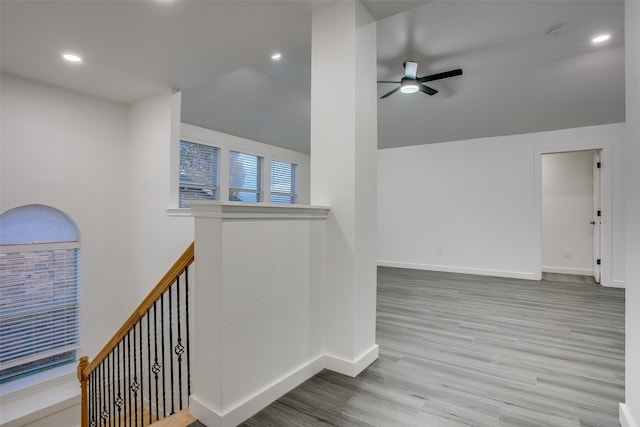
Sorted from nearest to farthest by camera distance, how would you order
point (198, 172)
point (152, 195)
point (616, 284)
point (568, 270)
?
point (152, 195)
point (616, 284)
point (198, 172)
point (568, 270)

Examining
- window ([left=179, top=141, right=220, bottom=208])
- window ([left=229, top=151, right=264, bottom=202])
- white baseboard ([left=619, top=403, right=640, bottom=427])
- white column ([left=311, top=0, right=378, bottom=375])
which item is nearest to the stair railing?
white column ([left=311, top=0, right=378, bottom=375])

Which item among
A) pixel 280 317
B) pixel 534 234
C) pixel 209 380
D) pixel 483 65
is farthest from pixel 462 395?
pixel 534 234

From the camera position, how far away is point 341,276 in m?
2.13

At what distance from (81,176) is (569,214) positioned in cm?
805

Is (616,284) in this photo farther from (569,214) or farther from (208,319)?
(208,319)

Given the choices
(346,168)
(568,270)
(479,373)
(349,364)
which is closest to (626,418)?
(479,373)

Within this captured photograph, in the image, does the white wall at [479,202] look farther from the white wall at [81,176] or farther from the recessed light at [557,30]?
the white wall at [81,176]

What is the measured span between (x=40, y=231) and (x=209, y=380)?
370cm

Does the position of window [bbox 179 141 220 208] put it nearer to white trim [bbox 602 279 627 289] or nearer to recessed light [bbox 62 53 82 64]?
recessed light [bbox 62 53 82 64]

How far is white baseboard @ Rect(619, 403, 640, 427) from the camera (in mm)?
1436

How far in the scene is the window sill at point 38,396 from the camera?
3.46 m

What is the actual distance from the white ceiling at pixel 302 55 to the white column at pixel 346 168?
0.91ft

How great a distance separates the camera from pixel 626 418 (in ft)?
4.90

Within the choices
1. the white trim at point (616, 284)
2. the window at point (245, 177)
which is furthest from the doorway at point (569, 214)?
the window at point (245, 177)
